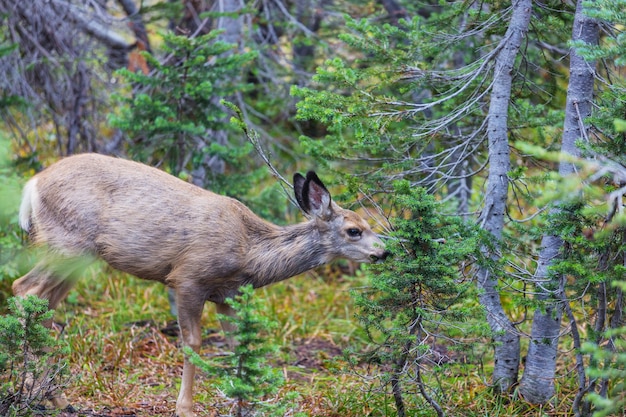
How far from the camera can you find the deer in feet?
19.3

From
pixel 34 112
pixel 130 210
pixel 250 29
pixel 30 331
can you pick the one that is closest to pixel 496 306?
pixel 130 210

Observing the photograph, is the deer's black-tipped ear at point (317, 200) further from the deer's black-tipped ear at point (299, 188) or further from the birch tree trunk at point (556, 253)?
the birch tree trunk at point (556, 253)

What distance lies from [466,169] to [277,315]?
2.68 meters

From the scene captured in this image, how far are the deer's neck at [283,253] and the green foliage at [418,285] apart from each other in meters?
1.02

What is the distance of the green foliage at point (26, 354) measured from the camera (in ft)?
15.3

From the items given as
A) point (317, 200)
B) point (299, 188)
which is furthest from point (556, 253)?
point (299, 188)

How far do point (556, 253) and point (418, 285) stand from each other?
120cm

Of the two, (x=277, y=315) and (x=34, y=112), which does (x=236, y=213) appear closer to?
(x=277, y=315)

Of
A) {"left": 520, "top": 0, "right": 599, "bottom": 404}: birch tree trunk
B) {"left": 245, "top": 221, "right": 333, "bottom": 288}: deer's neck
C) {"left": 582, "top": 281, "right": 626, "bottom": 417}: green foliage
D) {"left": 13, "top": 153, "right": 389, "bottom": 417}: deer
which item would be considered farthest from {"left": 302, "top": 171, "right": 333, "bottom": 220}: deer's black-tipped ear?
{"left": 582, "top": 281, "right": 626, "bottom": 417}: green foliage

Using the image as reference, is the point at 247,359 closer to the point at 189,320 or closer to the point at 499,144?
the point at 189,320

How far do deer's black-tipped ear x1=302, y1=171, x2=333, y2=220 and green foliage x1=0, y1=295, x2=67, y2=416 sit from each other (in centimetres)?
218

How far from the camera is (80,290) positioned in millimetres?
8586

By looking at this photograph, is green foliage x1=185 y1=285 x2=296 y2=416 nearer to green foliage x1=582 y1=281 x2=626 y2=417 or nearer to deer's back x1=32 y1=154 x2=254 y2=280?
deer's back x1=32 y1=154 x2=254 y2=280

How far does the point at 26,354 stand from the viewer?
4828mm
